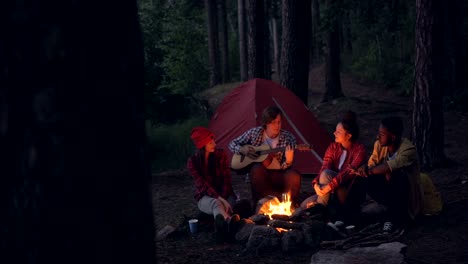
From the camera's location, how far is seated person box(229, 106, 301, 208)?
6.80 metres

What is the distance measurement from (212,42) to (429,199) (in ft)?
65.3

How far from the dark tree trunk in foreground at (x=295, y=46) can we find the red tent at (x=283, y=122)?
1514 millimetres

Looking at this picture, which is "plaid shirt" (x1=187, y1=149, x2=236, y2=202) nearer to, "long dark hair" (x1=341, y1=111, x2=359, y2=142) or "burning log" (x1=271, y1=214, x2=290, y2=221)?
"burning log" (x1=271, y1=214, x2=290, y2=221)

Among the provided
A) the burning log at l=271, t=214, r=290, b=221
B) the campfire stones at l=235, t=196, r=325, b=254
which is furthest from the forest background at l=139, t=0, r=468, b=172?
the campfire stones at l=235, t=196, r=325, b=254

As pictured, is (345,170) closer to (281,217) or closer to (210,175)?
(281,217)

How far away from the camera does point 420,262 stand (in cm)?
496

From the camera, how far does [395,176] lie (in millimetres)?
5918

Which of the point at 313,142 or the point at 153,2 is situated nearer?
the point at 313,142

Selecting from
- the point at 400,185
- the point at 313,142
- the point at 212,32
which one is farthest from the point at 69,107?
the point at 212,32

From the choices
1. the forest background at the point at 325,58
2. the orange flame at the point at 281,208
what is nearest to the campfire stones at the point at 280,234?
the orange flame at the point at 281,208

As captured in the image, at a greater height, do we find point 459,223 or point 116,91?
point 116,91

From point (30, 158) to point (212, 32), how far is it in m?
24.2

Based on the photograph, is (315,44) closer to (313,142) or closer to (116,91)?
(313,142)

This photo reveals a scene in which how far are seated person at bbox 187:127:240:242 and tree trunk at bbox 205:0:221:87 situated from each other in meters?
19.2
